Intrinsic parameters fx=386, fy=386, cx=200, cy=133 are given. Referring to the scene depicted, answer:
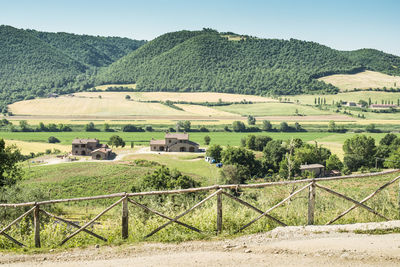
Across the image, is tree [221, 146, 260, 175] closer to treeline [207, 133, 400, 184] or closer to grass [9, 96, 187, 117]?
treeline [207, 133, 400, 184]

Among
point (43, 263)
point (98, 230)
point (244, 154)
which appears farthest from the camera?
point (244, 154)

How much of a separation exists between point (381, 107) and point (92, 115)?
118434 mm

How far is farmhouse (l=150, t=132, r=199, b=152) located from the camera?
295 feet

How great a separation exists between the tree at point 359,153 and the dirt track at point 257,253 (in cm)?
6444

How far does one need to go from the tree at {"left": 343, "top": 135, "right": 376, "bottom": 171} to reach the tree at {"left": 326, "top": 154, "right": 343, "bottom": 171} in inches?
45.1

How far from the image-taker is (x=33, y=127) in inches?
4749

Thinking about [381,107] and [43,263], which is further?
[381,107]

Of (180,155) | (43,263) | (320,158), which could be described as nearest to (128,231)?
(43,263)

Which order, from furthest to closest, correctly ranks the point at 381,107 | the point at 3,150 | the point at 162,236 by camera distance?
the point at 381,107 → the point at 3,150 → the point at 162,236

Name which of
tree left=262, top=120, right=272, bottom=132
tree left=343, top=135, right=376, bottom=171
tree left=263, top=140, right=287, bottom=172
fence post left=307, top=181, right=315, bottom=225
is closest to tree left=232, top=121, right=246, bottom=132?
tree left=262, top=120, right=272, bottom=132

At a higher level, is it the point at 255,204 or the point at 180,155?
the point at 255,204

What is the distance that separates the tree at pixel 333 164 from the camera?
2712 inches

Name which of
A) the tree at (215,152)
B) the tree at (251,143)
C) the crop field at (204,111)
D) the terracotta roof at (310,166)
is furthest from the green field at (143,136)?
the crop field at (204,111)

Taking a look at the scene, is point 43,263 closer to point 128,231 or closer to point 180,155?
point 128,231
